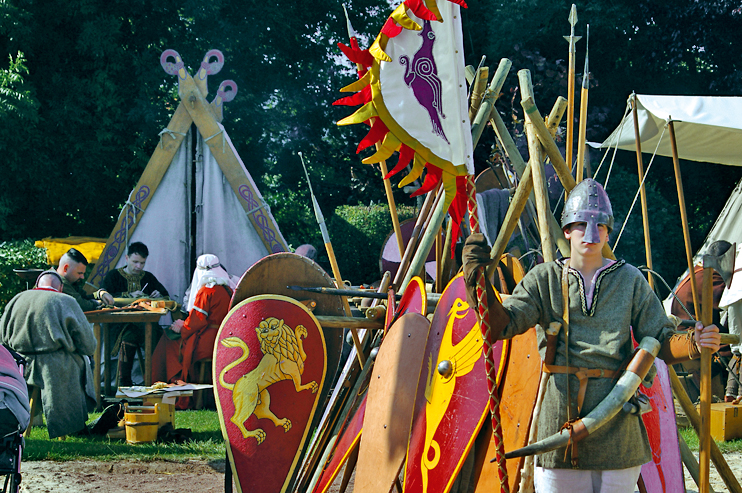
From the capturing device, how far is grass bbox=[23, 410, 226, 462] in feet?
17.4

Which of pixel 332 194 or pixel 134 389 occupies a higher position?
pixel 332 194

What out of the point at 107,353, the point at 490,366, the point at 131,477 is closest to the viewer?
the point at 490,366

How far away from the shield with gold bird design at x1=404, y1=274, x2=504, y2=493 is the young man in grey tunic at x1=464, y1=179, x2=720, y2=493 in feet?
1.90

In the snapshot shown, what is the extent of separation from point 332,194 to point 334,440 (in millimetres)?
7807

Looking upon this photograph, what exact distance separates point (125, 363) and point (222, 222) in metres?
1.78

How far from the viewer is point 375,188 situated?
37.3 feet

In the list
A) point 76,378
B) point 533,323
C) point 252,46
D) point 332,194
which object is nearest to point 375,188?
point 332,194

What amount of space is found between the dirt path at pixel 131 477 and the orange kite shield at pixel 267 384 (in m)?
0.77

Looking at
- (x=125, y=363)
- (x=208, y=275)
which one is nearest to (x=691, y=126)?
(x=208, y=275)

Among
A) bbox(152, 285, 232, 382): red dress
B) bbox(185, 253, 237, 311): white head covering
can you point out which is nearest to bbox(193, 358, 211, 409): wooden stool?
bbox(152, 285, 232, 382): red dress

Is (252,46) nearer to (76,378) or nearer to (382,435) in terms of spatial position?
(76,378)

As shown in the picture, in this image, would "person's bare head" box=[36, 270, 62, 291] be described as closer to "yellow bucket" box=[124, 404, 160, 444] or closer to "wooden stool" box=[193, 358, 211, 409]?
"yellow bucket" box=[124, 404, 160, 444]

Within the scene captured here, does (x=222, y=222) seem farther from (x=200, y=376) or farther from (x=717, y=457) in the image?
(x=717, y=457)

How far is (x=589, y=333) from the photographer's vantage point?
103 inches
